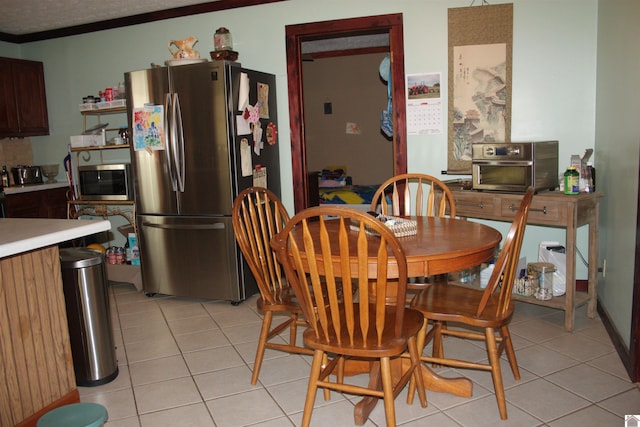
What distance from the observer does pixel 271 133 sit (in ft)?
13.9

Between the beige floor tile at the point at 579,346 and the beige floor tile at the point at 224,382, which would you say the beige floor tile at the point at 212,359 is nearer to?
the beige floor tile at the point at 224,382

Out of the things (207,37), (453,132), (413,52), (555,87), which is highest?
(207,37)

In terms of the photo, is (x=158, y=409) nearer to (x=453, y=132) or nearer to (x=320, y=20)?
(x=453, y=132)

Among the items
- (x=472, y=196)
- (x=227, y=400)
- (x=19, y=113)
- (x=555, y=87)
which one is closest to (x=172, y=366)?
(x=227, y=400)

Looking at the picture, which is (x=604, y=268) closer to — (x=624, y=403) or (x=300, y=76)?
(x=624, y=403)

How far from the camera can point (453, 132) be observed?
3.89m

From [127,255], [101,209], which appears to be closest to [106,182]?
[101,209]

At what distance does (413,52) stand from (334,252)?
2421 millimetres

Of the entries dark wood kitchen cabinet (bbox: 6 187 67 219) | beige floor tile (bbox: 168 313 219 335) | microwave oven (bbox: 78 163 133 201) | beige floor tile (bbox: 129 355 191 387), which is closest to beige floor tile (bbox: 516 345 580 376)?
beige floor tile (bbox: 129 355 191 387)

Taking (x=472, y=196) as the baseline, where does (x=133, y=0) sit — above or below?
above

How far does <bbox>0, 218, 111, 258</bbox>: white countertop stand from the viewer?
1.91 metres

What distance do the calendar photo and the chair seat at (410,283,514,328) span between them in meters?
1.70

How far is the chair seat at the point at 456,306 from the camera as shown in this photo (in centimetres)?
217

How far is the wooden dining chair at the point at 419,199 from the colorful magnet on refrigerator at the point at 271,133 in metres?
0.98
